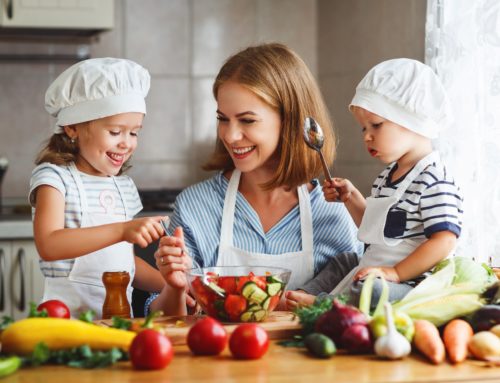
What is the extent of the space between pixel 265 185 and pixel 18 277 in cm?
141

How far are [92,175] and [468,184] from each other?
1130 millimetres

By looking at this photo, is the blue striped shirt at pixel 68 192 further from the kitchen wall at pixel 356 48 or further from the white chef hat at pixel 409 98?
the kitchen wall at pixel 356 48

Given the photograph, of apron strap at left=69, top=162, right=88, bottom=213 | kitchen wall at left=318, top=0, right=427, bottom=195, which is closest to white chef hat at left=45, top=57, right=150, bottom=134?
apron strap at left=69, top=162, right=88, bottom=213

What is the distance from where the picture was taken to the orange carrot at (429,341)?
127 cm

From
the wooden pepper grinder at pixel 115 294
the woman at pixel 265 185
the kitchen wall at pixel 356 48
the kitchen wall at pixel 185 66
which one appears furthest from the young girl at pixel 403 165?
the kitchen wall at pixel 185 66

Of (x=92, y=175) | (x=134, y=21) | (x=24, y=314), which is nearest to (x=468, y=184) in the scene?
(x=92, y=175)

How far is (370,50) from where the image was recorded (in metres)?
3.41

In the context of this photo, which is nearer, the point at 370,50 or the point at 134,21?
the point at 370,50

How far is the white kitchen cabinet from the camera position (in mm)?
3010

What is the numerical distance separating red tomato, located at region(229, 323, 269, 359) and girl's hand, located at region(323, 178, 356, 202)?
635 millimetres

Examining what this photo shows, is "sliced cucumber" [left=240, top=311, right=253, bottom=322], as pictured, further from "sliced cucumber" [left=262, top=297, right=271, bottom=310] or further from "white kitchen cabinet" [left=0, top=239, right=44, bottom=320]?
"white kitchen cabinet" [left=0, top=239, right=44, bottom=320]

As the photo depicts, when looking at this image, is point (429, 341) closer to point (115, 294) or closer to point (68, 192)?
point (115, 294)

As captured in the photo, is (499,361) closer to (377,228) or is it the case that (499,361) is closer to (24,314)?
(377,228)

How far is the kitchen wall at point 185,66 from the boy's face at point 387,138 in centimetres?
174
